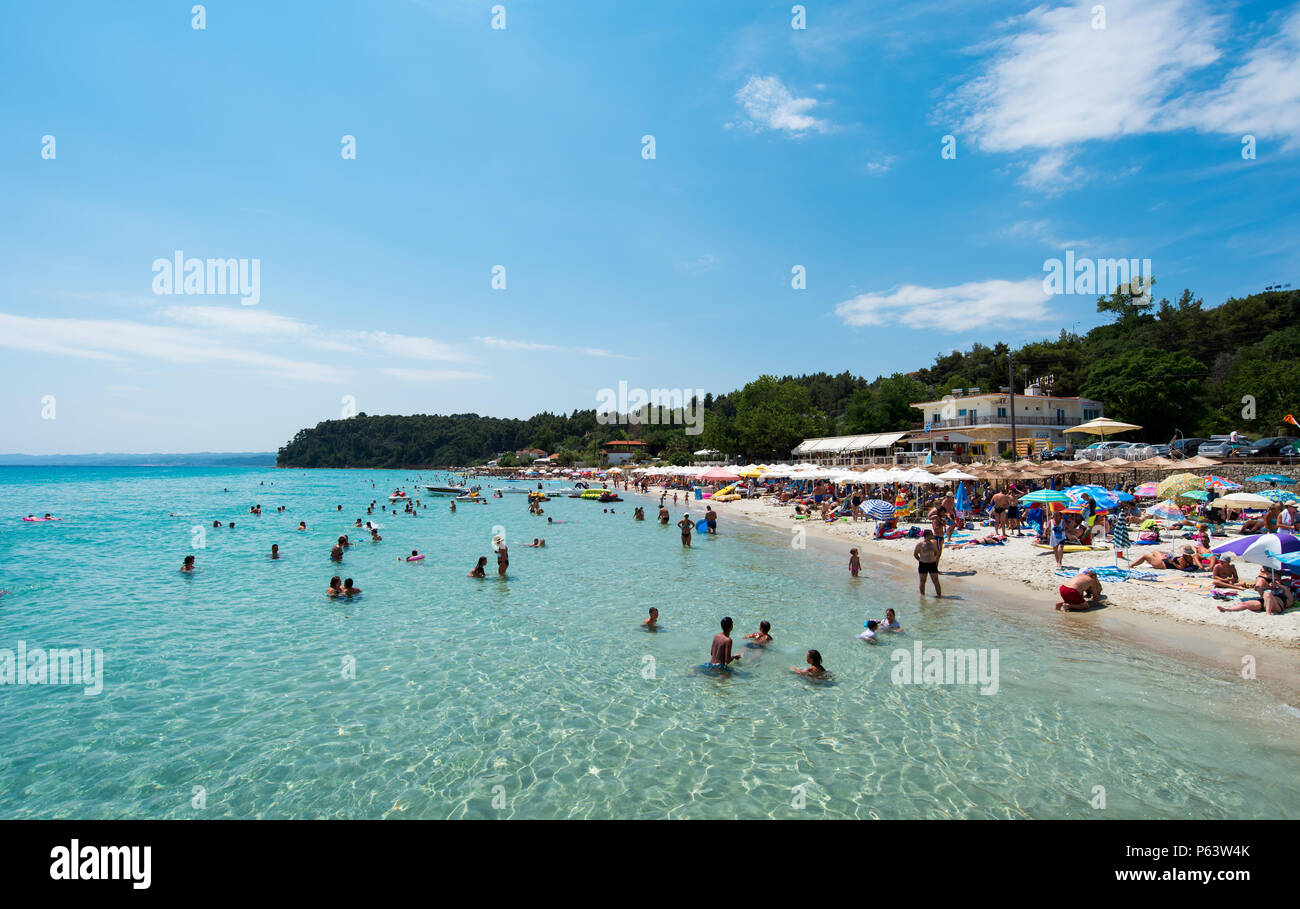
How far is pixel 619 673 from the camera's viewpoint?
36.5ft

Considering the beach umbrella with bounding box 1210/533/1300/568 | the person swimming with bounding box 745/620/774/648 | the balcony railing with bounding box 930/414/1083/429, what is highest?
the balcony railing with bounding box 930/414/1083/429

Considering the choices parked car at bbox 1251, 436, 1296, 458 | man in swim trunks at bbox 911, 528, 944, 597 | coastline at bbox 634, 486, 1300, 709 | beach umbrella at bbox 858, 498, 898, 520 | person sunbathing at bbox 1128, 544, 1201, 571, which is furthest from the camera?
parked car at bbox 1251, 436, 1296, 458

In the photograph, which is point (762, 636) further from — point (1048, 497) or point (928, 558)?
point (1048, 497)

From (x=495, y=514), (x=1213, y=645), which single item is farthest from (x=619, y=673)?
(x=495, y=514)

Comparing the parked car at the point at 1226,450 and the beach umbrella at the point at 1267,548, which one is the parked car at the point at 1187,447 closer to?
the parked car at the point at 1226,450

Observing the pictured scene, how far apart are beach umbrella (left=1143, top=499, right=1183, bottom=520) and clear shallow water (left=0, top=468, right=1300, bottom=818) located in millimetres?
12893

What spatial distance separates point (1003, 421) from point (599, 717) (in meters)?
50.5

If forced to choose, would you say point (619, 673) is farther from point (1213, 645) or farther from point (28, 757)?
point (1213, 645)

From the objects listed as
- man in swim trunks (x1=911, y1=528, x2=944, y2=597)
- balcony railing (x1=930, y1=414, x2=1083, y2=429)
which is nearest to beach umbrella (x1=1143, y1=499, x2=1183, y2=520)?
man in swim trunks (x1=911, y1=528, x2=944, y2=597)

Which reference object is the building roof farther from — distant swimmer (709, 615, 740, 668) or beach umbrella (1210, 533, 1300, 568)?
distant swimmer (709, 615, 740, 668)

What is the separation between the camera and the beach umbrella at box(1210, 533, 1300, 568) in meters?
12.1

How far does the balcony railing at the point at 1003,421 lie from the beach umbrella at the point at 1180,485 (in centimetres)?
2781
